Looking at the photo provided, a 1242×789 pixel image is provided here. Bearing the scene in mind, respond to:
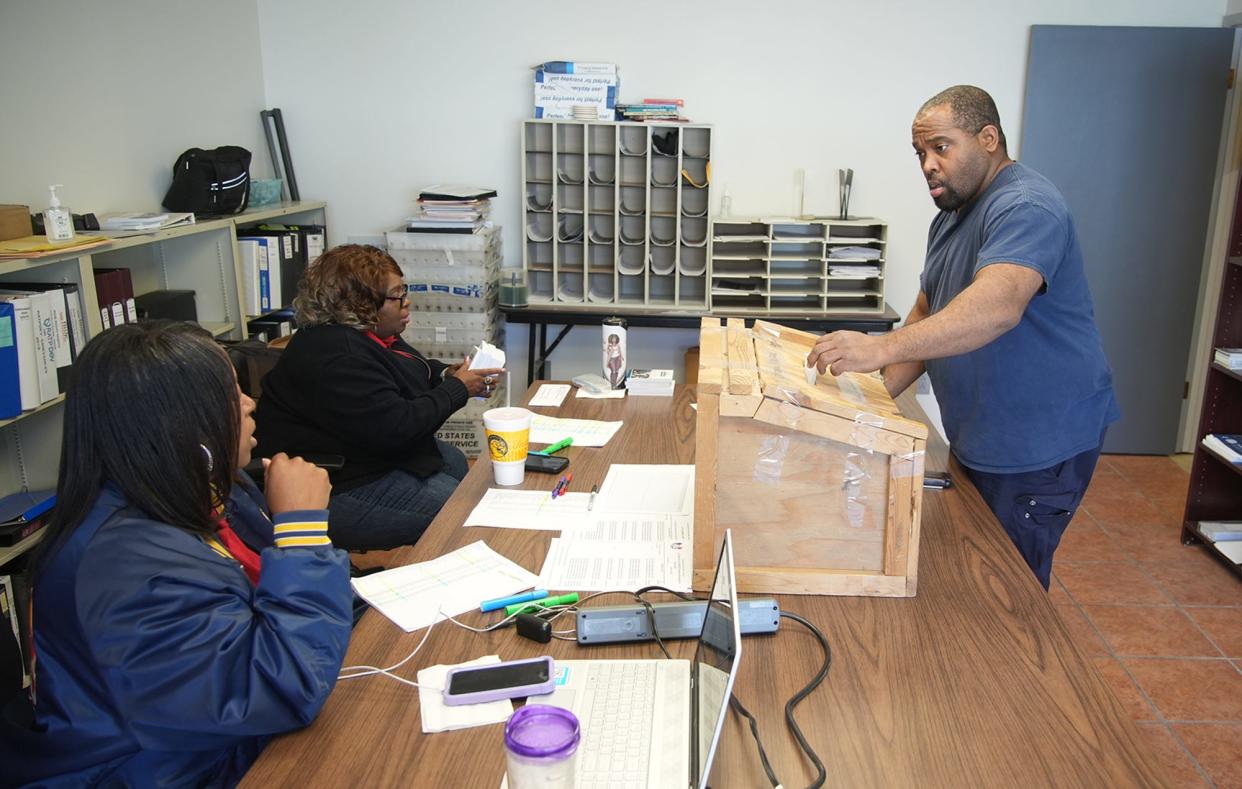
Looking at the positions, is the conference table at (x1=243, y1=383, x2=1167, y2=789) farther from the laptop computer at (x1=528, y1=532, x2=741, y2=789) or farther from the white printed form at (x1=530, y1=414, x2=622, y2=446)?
the white printed form at (x1=530, y1=414, x2=622, y2=446)

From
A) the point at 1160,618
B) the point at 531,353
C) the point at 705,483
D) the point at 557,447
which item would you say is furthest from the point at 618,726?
the point at 531,353

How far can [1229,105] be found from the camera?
412cm

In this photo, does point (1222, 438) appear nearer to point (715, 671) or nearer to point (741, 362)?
point (741, 362)

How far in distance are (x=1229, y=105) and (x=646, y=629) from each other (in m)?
4.10

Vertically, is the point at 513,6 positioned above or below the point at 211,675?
above

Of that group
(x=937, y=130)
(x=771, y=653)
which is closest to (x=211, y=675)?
(x=771, y=653)

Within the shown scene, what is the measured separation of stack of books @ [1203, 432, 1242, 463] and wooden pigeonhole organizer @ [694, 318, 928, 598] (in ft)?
8.21

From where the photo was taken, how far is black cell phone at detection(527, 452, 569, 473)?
2.02m

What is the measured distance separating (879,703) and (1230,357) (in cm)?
282

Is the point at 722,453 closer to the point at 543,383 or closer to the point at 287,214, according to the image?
the point at 543,383

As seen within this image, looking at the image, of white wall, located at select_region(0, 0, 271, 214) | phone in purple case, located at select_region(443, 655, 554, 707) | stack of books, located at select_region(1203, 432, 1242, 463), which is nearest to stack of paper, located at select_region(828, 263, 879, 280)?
stack of books, located at select_region(1203, 432, 1242, 463)

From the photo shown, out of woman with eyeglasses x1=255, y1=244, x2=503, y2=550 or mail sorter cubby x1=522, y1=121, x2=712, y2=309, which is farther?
mail sorter cubby x1=522, y1=121, x2=712, y2=309

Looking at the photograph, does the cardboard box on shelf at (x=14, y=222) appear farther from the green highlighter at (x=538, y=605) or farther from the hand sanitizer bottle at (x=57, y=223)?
the green highlighter at (x=538, y=605)

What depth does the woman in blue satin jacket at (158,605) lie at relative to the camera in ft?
3.54
